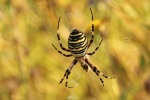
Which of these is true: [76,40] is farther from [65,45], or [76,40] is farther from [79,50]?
[65,45]

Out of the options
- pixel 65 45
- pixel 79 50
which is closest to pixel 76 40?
pixel 79 50

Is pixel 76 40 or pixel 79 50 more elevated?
pixel 76 40

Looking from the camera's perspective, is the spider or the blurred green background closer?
the spider

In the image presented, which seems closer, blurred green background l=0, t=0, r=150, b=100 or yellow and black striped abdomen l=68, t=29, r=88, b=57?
yellow and black striped abdomen l=68, t=29, r=88, b=57

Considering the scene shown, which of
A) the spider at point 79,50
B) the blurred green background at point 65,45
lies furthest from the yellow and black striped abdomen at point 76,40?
the blurred green background at point 65,45

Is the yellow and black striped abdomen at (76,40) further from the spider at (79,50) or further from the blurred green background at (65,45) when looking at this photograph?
the blurred green background at (65,45)

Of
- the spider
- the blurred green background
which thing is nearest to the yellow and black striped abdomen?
the spider

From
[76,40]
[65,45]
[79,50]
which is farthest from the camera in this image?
[65,45]

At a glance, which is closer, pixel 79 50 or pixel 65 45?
pixel 79 50

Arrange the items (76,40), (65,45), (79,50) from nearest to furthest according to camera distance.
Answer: (76,40) < (79,50) < (65,45)

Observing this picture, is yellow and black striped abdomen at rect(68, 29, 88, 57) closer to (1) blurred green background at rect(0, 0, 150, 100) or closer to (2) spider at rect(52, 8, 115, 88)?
(2) spider at rect(52, 8, 115, 88)
